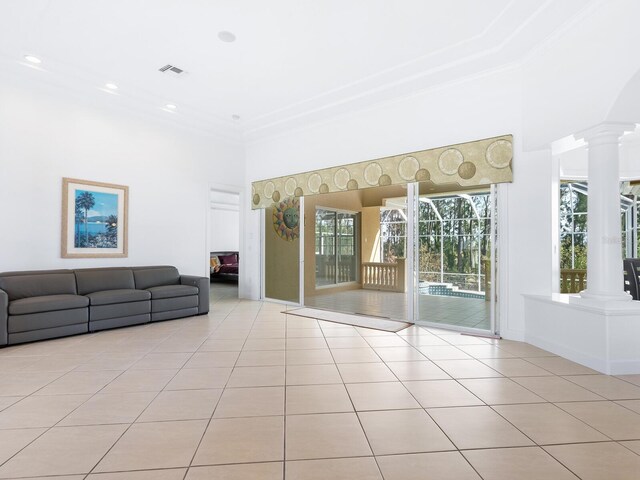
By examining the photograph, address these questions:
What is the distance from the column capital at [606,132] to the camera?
3400 mm

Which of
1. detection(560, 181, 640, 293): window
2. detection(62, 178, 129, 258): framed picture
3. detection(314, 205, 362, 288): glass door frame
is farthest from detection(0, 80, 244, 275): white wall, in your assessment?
detection(560, 181, 640, 293): window

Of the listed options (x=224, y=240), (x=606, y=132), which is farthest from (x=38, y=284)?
(x=224, y=240)

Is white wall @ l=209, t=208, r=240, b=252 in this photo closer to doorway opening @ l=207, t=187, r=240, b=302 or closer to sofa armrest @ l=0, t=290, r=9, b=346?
doorway opening @ l=207, t=187, r=240, b=302

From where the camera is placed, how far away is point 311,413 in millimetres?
2461

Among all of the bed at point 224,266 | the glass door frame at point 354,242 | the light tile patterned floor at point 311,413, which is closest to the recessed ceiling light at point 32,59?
the light tile patterned floor at point 311,413

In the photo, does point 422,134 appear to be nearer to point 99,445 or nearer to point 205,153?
point 205,153

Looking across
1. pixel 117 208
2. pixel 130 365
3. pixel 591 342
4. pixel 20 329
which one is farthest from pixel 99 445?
pixel 117 208

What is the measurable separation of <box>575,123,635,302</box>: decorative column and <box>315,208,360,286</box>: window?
209 inches

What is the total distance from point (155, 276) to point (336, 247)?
15.0 feet

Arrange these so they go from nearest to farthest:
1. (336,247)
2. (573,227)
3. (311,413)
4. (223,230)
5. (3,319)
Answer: (311,413), (3,319), (573,227), (336,247), (223,230)

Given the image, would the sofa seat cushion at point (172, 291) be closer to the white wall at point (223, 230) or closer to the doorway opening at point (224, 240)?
the doorway opening at point (224, 240)

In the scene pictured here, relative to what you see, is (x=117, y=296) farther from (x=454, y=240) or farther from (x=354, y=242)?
(x=354, y=242)

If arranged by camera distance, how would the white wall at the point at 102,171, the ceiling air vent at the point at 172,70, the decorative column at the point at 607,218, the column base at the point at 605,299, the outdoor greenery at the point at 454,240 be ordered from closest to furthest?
1. the column base at the point at 605,299
2. the decorative column at the point at 607,218
3. the ceiling air vent at the point at 172,70
4. the white wall at the point at 102,171
5. the outdoor greenery at the point at 454,240

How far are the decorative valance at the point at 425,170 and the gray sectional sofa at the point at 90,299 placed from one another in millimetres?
2623
